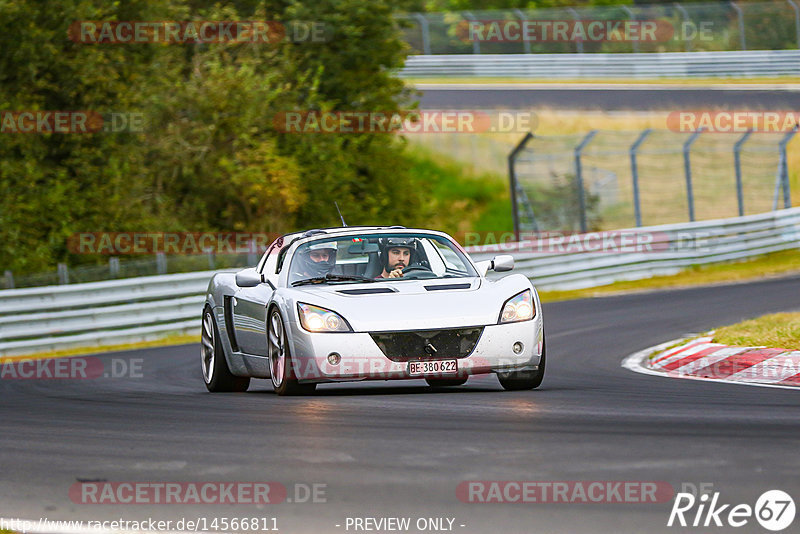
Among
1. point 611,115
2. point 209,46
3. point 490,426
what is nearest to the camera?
point 490,426

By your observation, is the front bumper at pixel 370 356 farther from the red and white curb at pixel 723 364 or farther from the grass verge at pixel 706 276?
the grass verge at pixel 706 276

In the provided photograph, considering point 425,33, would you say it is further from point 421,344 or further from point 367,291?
point 421,344

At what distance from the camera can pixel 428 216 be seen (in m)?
33.5

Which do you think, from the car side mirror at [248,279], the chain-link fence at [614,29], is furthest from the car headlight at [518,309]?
the chain-link fence at [614,29]

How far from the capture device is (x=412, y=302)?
1000 centimetres

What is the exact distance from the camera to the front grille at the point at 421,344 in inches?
388

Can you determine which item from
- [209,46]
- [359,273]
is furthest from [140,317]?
[209,46]

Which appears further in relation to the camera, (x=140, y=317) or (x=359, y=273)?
(x=140, y=317)

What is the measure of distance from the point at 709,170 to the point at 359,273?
28.1 meters

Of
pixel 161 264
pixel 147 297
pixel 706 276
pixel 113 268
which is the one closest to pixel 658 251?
pixel 706 276

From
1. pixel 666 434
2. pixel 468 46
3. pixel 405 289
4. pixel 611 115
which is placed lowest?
pixel 666 434

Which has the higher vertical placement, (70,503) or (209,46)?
(209,46)

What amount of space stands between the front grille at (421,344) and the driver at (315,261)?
4.33 feet

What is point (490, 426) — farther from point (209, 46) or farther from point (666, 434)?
point (209, 46)
